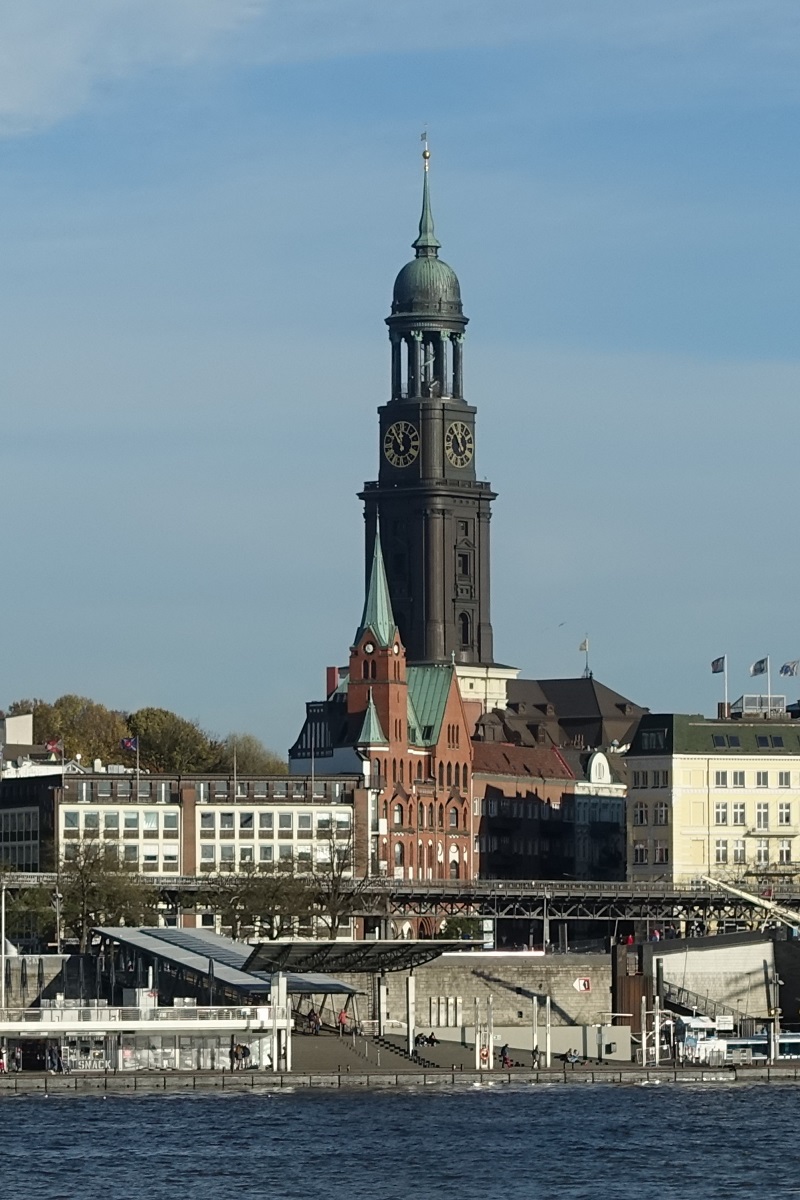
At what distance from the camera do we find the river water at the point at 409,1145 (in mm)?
124562

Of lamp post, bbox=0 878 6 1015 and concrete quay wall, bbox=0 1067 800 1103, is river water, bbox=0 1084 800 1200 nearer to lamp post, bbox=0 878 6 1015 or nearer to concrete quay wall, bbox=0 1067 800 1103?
concrete quay wall, bbox=0 1067 800 1103

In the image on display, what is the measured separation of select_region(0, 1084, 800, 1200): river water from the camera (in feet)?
409

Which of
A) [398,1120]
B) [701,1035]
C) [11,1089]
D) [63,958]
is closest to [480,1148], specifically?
[398,1120]

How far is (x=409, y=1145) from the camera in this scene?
450 ft

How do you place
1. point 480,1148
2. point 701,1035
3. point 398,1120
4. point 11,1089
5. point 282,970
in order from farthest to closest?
1. point 701,1035
2. point 282,970
3. point 11,1089
4. point 398,1120
5. point 480,1148

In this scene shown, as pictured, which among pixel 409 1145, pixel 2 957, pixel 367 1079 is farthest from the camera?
pixel 2 957

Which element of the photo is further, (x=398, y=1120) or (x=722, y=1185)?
(x=398, y=1120)

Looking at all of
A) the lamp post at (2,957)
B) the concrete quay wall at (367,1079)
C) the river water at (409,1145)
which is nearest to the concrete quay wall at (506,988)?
the lamp post at (2,957)

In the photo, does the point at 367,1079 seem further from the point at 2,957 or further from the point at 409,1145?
the point at 2,957

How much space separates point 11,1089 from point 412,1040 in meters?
24.9

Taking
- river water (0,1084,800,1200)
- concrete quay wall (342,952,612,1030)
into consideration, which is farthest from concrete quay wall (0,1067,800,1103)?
concrete quay wall (342,952,612,1030)

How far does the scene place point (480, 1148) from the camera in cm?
13588

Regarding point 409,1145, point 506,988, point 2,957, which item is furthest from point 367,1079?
point 506,988

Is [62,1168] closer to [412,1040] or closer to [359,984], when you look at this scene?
[412,1040]
